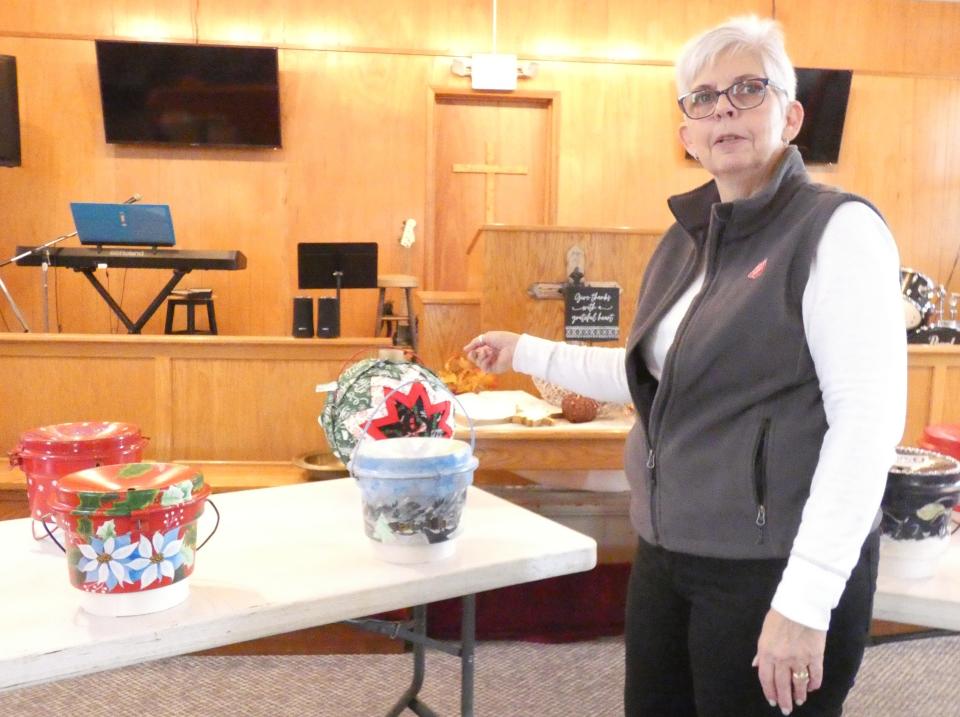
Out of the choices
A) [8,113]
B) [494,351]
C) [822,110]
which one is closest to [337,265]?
[8,113]

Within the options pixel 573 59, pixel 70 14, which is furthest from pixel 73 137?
pixel 573 59

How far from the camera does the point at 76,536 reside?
1001mm

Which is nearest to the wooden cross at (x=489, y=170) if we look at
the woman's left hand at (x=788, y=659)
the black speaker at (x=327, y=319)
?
the black speaker at (x=327, y=319)

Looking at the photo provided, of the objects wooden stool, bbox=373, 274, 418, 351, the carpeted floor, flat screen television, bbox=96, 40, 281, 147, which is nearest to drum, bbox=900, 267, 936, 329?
the carpeted floor

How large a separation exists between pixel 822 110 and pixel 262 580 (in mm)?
5787

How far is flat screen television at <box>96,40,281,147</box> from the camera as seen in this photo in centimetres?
530

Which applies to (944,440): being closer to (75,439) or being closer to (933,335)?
(75,439)

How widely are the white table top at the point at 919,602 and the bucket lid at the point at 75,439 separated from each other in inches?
46.0

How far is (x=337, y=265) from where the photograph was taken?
15.4 ft

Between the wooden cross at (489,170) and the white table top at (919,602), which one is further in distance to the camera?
the wooden cross at (489,170)

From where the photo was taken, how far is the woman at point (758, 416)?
947 millimetres

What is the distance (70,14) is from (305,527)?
5.30m

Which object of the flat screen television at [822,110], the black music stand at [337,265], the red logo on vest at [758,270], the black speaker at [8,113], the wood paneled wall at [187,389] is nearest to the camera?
the red logo on vest at [758,270]

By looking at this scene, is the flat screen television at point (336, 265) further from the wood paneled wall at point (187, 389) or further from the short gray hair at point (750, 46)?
the short gray hair at point (750, 46)
